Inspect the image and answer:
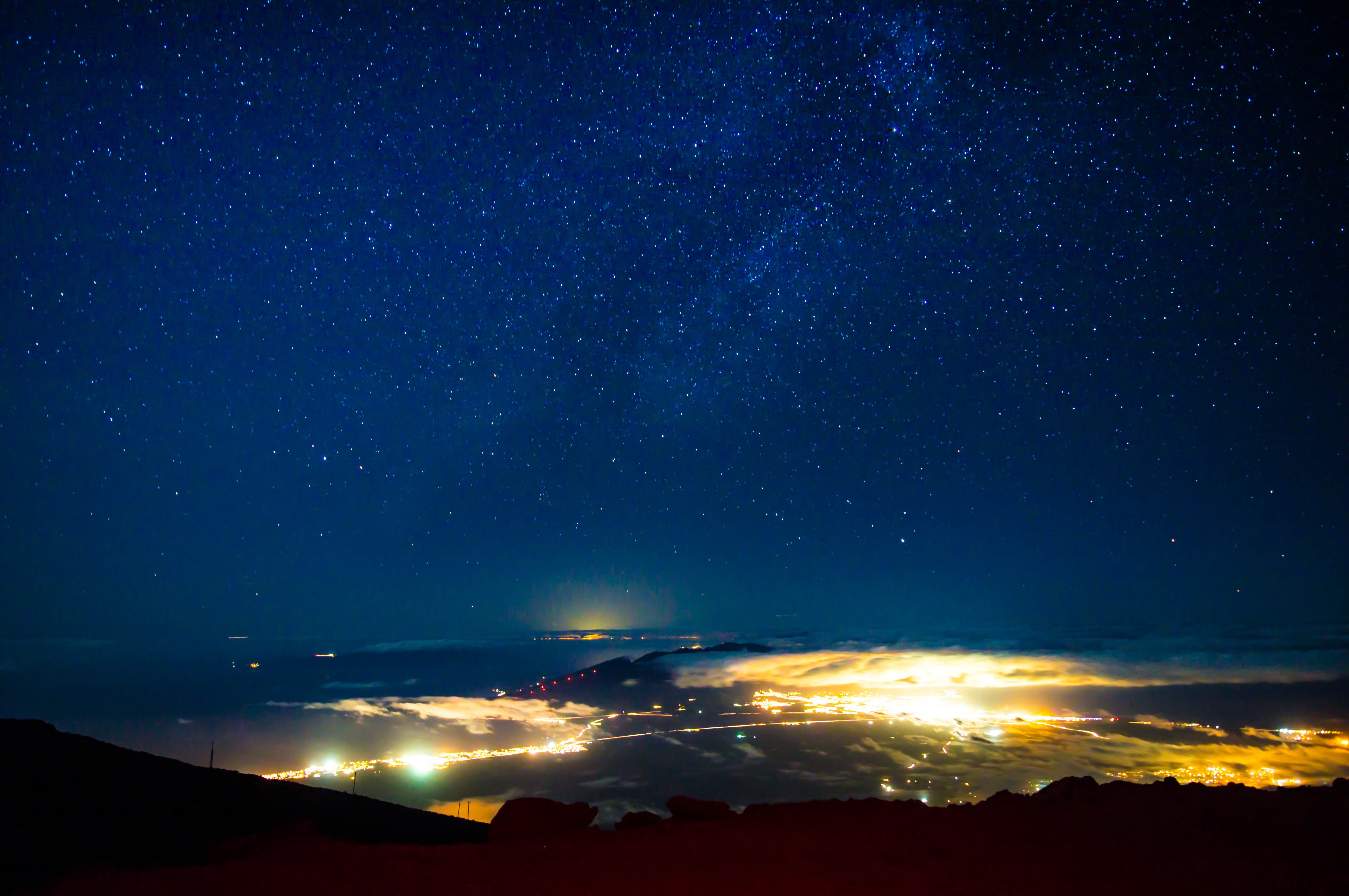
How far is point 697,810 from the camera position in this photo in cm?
1040

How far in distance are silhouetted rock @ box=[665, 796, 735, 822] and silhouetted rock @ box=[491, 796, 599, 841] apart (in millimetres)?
1405

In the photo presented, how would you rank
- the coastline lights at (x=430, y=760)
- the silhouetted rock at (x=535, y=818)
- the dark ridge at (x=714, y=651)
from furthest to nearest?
the dark ridge at (x=714, y=651)
the coastline lights at (x=430, y=760)
the silhouetted rock at (x=535, y=818)

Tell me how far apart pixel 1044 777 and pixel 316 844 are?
5913cm

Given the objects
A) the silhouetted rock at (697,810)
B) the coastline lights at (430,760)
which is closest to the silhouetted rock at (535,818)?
the silhouetted rock at (697,810)

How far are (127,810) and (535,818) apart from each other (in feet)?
19.7

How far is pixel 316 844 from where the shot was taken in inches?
320

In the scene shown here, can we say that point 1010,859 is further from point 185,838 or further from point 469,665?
point 469,665

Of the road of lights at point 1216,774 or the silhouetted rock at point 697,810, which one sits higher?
the silhouetted rock at point 697,810

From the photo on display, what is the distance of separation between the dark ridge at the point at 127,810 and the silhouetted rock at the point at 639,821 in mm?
4729

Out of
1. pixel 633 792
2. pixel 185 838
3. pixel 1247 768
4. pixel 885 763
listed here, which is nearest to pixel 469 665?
pixel 633 792

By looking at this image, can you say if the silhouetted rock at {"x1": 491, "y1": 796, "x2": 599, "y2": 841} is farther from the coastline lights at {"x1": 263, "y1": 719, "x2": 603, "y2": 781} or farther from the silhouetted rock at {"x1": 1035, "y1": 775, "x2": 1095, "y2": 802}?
the coastline lights at {"x1": 263, "y1": 719, "x2": 603, "y2": 781}

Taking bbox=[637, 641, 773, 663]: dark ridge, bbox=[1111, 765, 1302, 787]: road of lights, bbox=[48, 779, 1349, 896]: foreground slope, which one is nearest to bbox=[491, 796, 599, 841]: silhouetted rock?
bbox=[48, 779, 1349, 896]: foreground slope

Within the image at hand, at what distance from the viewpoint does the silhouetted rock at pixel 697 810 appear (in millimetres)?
10367

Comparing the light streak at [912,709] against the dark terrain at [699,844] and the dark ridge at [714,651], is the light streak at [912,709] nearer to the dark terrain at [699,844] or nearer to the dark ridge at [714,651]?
the dark ridge at [714,651]
